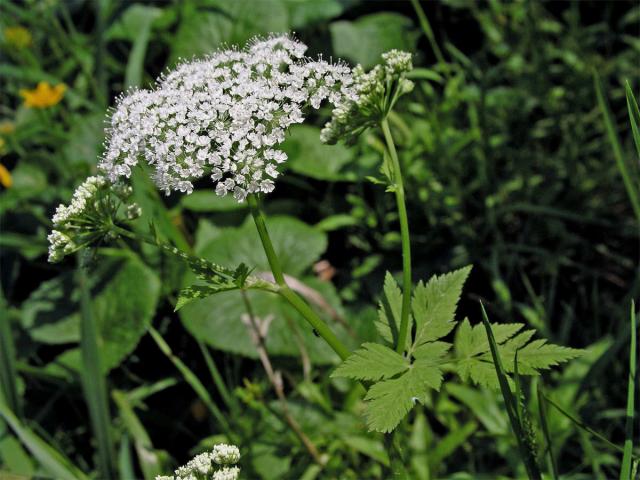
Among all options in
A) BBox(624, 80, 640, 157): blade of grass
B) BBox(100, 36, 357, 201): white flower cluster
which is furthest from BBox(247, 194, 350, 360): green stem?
BBox(624, 80, 640, 157): blade of grass

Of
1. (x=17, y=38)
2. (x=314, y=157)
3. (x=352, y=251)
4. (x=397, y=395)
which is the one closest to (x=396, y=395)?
(x=397, y=395)

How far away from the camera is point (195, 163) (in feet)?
5.20

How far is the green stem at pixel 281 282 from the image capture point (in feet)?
5.32

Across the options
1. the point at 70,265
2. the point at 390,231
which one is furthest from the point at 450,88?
the point at 70,265

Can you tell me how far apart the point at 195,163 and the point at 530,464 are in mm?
1005

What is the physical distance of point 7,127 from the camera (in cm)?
415

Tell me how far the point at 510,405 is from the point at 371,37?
2.79 meters

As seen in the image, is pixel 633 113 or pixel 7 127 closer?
pixel 633 113

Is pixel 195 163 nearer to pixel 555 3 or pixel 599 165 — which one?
pixel 599 165

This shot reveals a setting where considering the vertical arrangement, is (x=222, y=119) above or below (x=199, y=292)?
above

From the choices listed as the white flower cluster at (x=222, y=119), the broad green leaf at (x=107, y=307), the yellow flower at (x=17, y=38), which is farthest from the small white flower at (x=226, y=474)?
the yellow flower at (x=17, y=38)

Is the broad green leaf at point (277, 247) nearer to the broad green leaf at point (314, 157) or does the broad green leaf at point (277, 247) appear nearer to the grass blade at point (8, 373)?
the broad green leaf at point (314, 157)

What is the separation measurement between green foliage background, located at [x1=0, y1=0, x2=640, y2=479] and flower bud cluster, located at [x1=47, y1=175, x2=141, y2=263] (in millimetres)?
1013

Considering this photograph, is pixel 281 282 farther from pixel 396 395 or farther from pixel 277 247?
pixel 277 247
